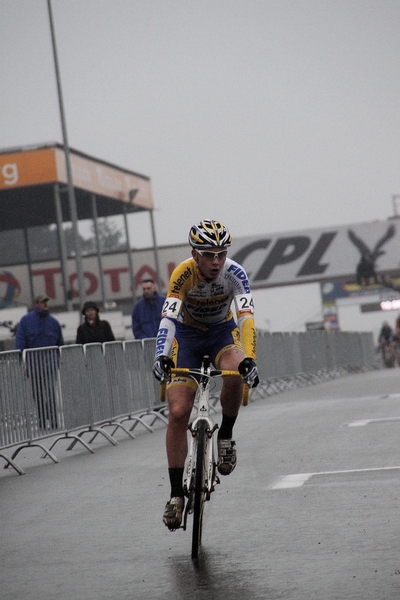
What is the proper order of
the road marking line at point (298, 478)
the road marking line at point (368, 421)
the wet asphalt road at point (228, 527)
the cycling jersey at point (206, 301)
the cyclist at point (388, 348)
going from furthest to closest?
1. the cyclist at point (388, 348)
2. the road marking line at point (368, 421)
3. the road marking line at point (298, 478)
4. the cycling jersey at point (206, 301)
5. the wet asphalt road at point (228, 527)

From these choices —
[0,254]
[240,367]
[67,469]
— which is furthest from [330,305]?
[240,367]

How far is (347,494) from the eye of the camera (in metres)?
8.32

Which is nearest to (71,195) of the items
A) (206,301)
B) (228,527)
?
(206,301)

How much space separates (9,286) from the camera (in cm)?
5216

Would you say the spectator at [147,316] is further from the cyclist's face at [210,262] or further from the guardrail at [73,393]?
the cyclist's face at [210,262]

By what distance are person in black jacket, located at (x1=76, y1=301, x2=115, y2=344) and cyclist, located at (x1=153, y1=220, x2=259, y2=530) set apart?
30.7 feet

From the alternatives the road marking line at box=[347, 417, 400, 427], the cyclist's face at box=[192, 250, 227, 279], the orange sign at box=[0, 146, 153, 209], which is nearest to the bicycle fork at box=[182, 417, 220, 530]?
the cyclist's face at box=[192, 250, 227, 279]

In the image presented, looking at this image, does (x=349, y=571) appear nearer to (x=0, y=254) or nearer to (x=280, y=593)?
(x=280, y=593)

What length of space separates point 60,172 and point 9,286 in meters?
17.2

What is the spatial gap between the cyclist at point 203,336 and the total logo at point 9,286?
4463cm

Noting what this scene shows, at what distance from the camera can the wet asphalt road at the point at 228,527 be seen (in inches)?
227

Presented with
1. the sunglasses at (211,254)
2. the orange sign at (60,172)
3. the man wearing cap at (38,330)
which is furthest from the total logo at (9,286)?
the sunglasses at (211,254)

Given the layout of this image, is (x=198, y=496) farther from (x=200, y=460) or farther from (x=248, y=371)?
(x=248, y=371)

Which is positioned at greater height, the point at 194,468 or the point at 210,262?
the point at 210,262
